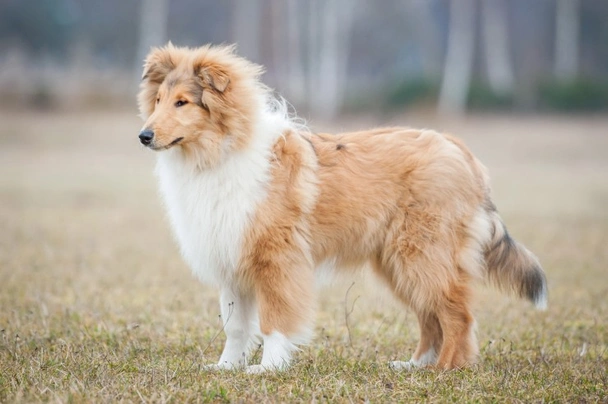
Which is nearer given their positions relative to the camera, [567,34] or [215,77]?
[215,77]

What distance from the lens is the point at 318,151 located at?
18.1 feet

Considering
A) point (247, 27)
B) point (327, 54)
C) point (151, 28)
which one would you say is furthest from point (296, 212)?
point (247, 27)

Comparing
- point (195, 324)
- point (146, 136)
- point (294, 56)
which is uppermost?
point (146, 136)

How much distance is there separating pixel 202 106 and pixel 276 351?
6.05 ft

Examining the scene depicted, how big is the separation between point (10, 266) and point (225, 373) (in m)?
5.04

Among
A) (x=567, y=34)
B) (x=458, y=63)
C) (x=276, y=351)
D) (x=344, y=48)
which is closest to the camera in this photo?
(x=276, y=351)

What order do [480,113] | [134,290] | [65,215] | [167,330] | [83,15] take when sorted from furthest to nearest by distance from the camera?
[83,15] → [480,113] → [65,215] → [134,290] → [167,330]

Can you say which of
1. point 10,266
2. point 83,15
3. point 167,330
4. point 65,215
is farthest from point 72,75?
point 167,330

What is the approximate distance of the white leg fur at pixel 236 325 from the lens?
5.43 meters

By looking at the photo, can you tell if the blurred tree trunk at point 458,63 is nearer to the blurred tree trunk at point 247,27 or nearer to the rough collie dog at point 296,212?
the blurred tree trunk at point 247,27

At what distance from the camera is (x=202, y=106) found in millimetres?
5328

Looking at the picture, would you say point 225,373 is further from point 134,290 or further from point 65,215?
point 65,215

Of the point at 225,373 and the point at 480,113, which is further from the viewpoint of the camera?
the point at 480,113

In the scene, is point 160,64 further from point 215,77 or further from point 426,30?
point 426,30
